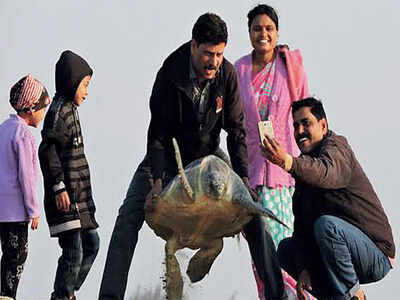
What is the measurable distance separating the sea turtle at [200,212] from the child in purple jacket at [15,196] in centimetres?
84

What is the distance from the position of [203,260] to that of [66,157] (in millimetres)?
1090

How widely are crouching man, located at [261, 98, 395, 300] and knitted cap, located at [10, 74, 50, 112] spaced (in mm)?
1619

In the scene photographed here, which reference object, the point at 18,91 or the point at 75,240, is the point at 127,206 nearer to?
the point at 75,240

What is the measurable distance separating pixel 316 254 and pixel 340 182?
19.3 inches

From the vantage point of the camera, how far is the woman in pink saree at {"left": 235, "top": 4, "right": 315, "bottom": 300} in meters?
6.90

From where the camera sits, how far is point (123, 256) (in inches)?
214

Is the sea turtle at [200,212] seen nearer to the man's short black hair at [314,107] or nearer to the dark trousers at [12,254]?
the man's short black hair at [314,107]

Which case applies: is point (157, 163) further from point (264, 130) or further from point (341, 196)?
point (341, 196)

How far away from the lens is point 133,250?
18.0 feet

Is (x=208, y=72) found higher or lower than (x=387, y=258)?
higher

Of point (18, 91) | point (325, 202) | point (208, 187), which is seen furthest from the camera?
point (18, 91)

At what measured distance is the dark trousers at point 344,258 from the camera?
525 centimetres

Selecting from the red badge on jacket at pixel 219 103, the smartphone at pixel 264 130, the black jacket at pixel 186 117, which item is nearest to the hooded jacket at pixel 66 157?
the black jacket at pixel 186 117

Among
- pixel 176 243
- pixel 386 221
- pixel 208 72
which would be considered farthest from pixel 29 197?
pixel 386 221
